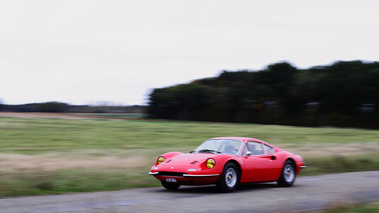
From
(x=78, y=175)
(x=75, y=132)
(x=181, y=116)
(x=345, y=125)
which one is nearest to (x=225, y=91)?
(x=181, y=116)

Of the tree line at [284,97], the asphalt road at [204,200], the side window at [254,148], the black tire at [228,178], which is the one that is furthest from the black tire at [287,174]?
the tree line at [284,97]

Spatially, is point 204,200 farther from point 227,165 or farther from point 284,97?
point 284,97

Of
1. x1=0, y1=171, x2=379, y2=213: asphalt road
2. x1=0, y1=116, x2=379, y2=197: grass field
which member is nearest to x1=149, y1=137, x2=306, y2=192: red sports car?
x1=0, y1=171, x2=379, y2=213: asphalt road

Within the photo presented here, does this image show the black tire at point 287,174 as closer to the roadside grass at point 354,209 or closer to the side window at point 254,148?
the side window at point 254,148

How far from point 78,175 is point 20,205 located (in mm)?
4698

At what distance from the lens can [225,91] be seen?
68.2m

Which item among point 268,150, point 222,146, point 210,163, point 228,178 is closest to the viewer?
point 210,163

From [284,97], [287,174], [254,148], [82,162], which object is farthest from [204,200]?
[284,97]

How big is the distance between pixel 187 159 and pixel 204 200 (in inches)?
65.5

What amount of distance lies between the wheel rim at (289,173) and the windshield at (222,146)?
1.71 metres

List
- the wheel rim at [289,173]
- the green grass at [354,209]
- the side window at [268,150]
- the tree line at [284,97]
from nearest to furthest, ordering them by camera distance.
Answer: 1. the green grass at [354,209]
2. the side window at [268,150]
3. the wheel rim at [289,173]
4. the tree line at [284,97]

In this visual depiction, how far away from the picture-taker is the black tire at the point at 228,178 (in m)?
10.5

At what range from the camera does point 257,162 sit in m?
11.6

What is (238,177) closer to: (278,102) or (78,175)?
(78,175)
